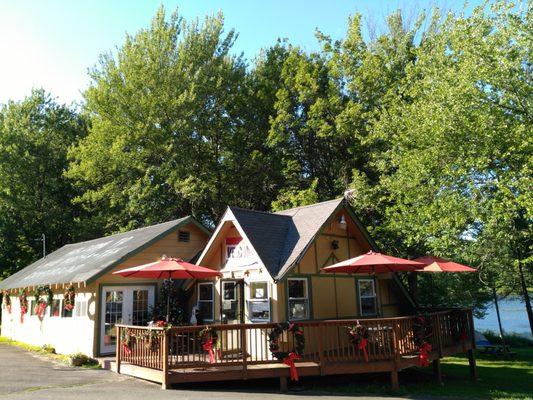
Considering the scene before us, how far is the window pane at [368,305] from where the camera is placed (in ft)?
48.5

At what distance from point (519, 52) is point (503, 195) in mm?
4816

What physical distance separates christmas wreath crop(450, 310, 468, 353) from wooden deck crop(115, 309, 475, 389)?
5.44 ft

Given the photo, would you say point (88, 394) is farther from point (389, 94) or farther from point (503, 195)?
point (389, 94)

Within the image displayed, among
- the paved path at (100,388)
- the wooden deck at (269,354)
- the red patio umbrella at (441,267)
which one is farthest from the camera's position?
the red patio umbrella at (441,267)

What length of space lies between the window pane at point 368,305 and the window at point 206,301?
494 cm

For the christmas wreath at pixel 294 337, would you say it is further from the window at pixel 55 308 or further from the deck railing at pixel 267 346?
the window at pixel 55 308

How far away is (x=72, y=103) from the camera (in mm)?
37562

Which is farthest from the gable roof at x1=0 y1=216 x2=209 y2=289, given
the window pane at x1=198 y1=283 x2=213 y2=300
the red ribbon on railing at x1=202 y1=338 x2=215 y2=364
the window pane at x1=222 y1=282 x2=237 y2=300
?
the red ribbon on railing at x1=202 y1=338 x2=215 y2=364

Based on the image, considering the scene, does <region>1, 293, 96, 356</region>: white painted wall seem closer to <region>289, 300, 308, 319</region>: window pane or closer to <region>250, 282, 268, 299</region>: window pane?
<region>250, 282, 268, 299</region>: window pane

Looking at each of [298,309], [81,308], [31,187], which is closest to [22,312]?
[81,308]

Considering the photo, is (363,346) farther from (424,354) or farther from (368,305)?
(368,305)

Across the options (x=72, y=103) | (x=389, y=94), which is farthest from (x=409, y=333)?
(x=72, y=103)

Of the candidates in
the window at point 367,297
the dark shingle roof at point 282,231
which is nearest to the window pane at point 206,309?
the dark shingle roof at point 282,231

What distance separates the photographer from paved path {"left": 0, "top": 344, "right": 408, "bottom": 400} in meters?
9.45
